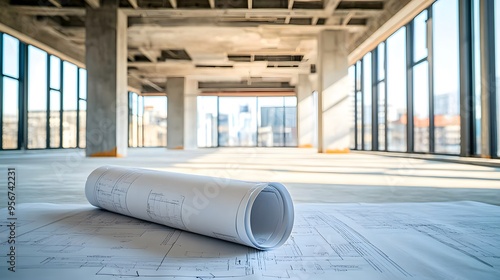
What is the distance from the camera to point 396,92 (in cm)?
1128

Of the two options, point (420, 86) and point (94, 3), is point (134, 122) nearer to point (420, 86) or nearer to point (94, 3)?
point (94, 3)

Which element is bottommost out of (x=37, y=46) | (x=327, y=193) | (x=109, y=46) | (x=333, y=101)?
(x=327, y=193)

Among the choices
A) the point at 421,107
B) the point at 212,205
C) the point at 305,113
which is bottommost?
the point at 212,205

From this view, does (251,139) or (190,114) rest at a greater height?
(190,114)

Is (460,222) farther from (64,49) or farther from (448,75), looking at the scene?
(64,49)

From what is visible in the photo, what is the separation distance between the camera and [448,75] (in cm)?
811

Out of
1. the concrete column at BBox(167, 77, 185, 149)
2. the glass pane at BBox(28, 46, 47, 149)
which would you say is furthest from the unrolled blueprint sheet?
the concrete column at BBox(167, 77, 185, 149)

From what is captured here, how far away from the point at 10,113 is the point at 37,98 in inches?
67.4

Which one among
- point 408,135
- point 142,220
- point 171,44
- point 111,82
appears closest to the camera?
point 142,220

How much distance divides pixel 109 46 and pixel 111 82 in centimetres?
94

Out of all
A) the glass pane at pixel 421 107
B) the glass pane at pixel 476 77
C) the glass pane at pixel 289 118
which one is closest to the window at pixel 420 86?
the glass pane at pixel 421 107

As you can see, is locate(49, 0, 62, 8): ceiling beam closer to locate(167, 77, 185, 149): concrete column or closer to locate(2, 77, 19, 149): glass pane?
locate(2, 77, 19, 149): glass pane

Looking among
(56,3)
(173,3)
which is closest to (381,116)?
(173,3)

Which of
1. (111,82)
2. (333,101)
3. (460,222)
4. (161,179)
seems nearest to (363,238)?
(460,222)
